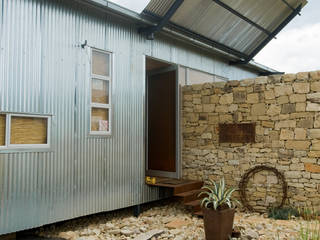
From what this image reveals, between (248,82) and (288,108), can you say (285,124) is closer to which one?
(288,108)

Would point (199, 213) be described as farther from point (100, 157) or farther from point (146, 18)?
point (146, 18)

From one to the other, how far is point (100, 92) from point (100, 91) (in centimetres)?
2

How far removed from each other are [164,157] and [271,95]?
3.00 metres

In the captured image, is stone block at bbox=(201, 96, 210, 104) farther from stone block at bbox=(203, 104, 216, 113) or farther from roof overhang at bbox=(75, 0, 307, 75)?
roof overhang at bbox=(75, 0, 307, 75)

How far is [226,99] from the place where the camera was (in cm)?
686

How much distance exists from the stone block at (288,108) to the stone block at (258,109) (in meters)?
0.39

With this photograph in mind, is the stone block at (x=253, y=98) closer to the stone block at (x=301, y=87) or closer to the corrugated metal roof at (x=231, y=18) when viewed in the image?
the stone block at (x=301, y=87)

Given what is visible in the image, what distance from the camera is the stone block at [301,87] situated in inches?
228

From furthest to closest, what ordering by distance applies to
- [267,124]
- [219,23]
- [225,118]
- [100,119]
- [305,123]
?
[219,23], [225,118], [267,124], [305,123], [100,119]

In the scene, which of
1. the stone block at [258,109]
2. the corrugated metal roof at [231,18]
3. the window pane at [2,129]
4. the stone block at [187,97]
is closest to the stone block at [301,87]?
the stone block at [258,109]

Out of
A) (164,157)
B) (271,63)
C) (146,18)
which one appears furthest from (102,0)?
(271,63)

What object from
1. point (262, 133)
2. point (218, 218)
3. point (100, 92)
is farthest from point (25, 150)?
point (262, 133)

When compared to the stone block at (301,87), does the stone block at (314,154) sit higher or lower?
lower

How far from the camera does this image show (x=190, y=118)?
24.2 ft
